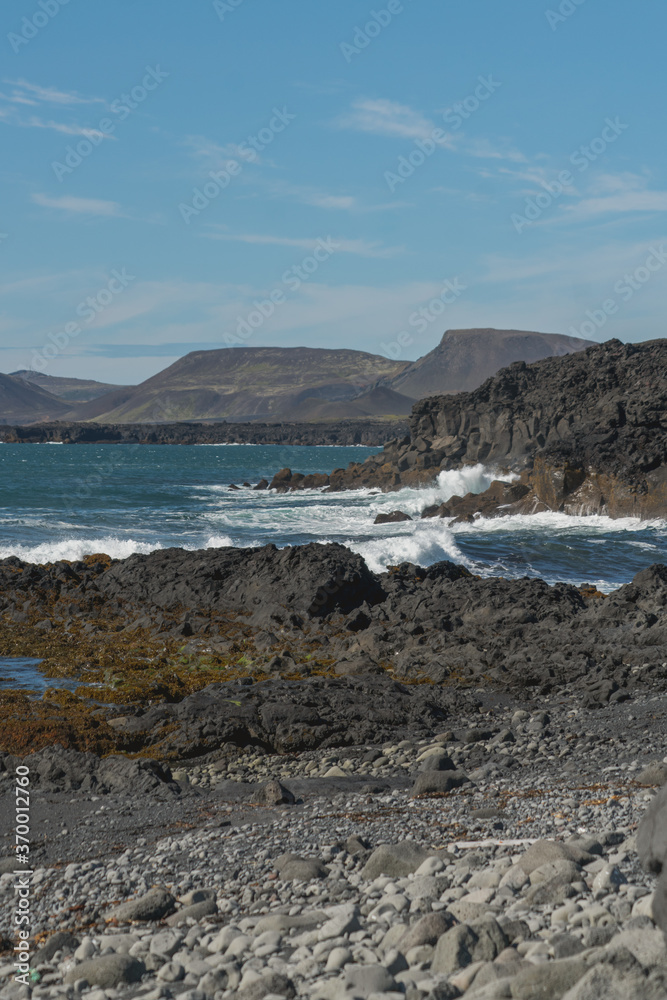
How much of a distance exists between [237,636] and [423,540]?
33.0ft

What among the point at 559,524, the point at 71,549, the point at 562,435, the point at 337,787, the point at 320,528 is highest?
the point at 562,435

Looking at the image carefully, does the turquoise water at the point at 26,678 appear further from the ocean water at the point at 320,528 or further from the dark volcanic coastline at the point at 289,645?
the ocean water at the point at 320,528

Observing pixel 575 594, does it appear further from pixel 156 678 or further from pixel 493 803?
pixel 493 803

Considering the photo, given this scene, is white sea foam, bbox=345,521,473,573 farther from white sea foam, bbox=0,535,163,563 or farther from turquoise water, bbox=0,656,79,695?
turquoise water, bbox=0,656,79,695

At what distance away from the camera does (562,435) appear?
47.6 metres

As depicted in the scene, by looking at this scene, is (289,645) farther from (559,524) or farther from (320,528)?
(559,524)

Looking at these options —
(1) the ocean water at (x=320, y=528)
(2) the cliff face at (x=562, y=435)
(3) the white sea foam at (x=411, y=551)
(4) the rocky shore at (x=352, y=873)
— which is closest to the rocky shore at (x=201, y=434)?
(2) the cliff face at (x=562, y=435)

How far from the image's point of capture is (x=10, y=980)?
170 inches

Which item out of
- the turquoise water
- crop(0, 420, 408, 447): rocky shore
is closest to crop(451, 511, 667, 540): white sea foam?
the turquoise water

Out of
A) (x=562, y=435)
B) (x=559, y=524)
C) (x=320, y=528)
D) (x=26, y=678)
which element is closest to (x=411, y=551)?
(x=320, y=528)

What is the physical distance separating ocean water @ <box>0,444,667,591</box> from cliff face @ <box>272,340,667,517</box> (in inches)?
62.5

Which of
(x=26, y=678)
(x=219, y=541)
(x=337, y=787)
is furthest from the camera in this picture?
(x=219, y=541)

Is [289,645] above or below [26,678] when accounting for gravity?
above

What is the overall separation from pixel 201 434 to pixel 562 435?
439 feet
